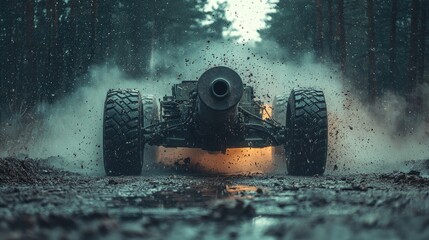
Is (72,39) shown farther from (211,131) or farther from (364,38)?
(211,131)

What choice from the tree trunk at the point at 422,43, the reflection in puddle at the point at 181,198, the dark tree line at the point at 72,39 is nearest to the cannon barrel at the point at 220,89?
the reflection in puddle at the point at 181,198

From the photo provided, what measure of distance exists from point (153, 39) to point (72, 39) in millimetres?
9224

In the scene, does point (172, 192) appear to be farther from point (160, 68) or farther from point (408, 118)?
point (160, 68)

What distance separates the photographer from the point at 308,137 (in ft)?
36.4

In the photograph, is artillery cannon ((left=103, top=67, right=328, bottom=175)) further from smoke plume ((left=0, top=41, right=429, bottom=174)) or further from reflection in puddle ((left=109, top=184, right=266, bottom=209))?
reflection in puddle ((left=109, top=184, right=266, bottom=209))

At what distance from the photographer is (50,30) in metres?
36.9

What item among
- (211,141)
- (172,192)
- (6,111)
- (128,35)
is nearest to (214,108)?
(211,141)

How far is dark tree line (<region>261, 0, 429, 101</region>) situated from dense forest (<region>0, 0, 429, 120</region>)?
0.18 feet

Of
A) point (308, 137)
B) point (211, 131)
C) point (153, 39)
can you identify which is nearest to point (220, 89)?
point (211, 131)

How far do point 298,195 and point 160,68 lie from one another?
40.5 metres

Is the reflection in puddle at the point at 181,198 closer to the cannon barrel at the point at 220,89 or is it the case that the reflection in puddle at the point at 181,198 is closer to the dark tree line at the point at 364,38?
the cannon barrel at the point at 220,89

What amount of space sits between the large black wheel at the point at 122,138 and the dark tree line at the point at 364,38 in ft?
74.6

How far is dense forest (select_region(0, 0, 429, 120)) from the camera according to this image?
34.0 m

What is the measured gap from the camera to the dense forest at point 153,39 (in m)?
34.0
